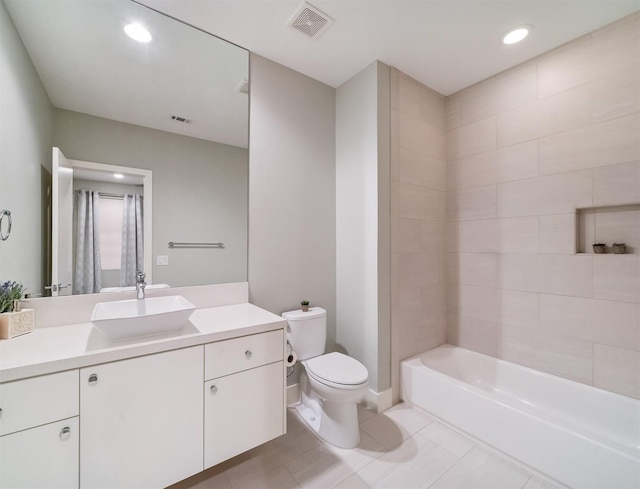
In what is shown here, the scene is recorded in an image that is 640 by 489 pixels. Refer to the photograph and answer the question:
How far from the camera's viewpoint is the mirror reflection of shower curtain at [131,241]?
165cm

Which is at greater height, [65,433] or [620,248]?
[620,248]

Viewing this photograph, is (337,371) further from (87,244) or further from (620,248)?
(620,248)

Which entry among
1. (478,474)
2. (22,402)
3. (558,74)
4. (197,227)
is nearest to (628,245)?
(558,74)

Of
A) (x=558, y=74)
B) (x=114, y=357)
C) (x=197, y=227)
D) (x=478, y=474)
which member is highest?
(x=558, y=74)

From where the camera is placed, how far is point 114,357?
1.15 meters

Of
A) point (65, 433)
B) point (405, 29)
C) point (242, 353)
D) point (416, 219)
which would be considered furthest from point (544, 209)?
point (65, 433)

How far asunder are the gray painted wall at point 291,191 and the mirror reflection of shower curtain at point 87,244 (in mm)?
877

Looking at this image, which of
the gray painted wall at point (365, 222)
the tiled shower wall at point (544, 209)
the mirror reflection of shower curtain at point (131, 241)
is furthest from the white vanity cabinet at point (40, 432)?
the tiled shower wall at point (544, 209)

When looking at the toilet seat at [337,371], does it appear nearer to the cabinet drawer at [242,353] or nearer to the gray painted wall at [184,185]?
the cabinet drawer at [242,353]

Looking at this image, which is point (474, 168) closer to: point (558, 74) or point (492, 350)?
point (558, 74)

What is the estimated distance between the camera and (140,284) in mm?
1610

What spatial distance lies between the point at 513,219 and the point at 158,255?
2.57 metres

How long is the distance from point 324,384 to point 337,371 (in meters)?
0.12

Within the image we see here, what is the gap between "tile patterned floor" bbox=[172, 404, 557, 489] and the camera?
1519 millimetres
